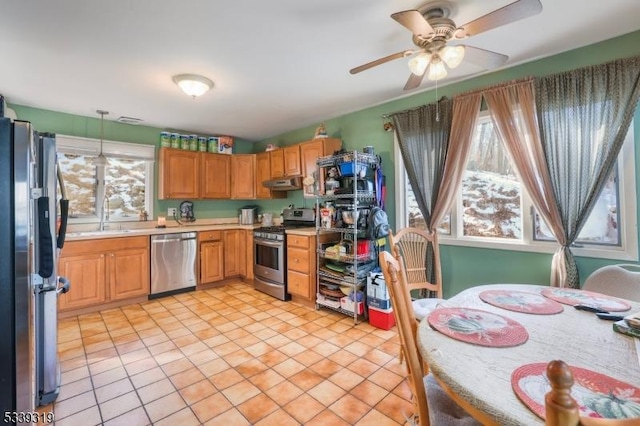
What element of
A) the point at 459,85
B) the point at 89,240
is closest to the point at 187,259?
the point at 89,240

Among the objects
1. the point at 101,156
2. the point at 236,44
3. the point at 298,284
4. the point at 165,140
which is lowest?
the point at 298,284

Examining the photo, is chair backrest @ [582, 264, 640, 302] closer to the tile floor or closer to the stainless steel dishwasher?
the tile floor

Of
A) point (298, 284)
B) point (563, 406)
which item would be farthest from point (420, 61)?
point (298, 284)

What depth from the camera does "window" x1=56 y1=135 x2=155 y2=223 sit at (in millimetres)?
3762

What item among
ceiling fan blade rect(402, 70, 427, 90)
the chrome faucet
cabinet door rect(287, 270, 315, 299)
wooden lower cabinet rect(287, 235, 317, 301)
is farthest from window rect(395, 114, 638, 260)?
the chrome faucet

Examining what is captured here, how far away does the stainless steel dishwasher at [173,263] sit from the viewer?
3775 mm

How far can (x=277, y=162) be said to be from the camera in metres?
4.49

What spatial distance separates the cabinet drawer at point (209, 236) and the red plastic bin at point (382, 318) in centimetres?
258

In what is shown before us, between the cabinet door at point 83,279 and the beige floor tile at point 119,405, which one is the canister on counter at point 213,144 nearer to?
the cabinet door at point 83,279

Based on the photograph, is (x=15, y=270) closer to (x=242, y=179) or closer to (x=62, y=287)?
(x=62, y=287)

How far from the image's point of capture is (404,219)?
11.0ft

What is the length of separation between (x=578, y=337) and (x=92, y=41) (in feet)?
10.9

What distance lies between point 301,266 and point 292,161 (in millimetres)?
1581

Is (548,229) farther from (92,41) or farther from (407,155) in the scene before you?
(92,41)
